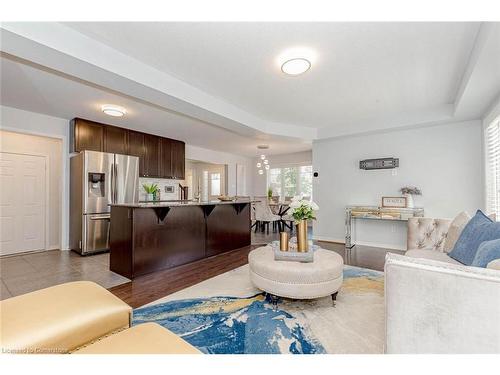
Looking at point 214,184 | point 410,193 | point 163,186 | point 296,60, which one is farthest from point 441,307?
point 214,184

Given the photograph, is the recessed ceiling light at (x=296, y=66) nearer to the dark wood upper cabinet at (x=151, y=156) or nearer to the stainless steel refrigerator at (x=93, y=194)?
the stainless steel refrigerator at (x=93, y=194)

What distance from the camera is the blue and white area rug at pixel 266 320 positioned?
1.64 meters

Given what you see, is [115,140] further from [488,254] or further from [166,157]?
[488,254]

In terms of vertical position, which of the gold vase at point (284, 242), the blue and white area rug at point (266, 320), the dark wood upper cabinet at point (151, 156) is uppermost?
the dark wood upper cabinet at point (151, 156)

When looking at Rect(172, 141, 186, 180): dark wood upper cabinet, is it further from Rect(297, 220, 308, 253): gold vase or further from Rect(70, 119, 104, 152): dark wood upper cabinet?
Rect(297, 220, 308, 253): gold vase

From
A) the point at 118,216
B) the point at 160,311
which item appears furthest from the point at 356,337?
the point at 118,216

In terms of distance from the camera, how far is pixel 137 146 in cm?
→ 533

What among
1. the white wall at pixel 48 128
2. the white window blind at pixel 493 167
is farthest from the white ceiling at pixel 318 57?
the white wall at pixel 48 128

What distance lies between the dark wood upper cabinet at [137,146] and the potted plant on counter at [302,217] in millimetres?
4162

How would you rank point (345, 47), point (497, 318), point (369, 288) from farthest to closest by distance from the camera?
point (369, 288) < point (345, 47) < point (497, 318)

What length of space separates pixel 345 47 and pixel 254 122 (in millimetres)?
2301

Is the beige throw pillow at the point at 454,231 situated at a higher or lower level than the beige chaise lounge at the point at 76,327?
higher

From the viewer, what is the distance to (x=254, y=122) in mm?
4469
